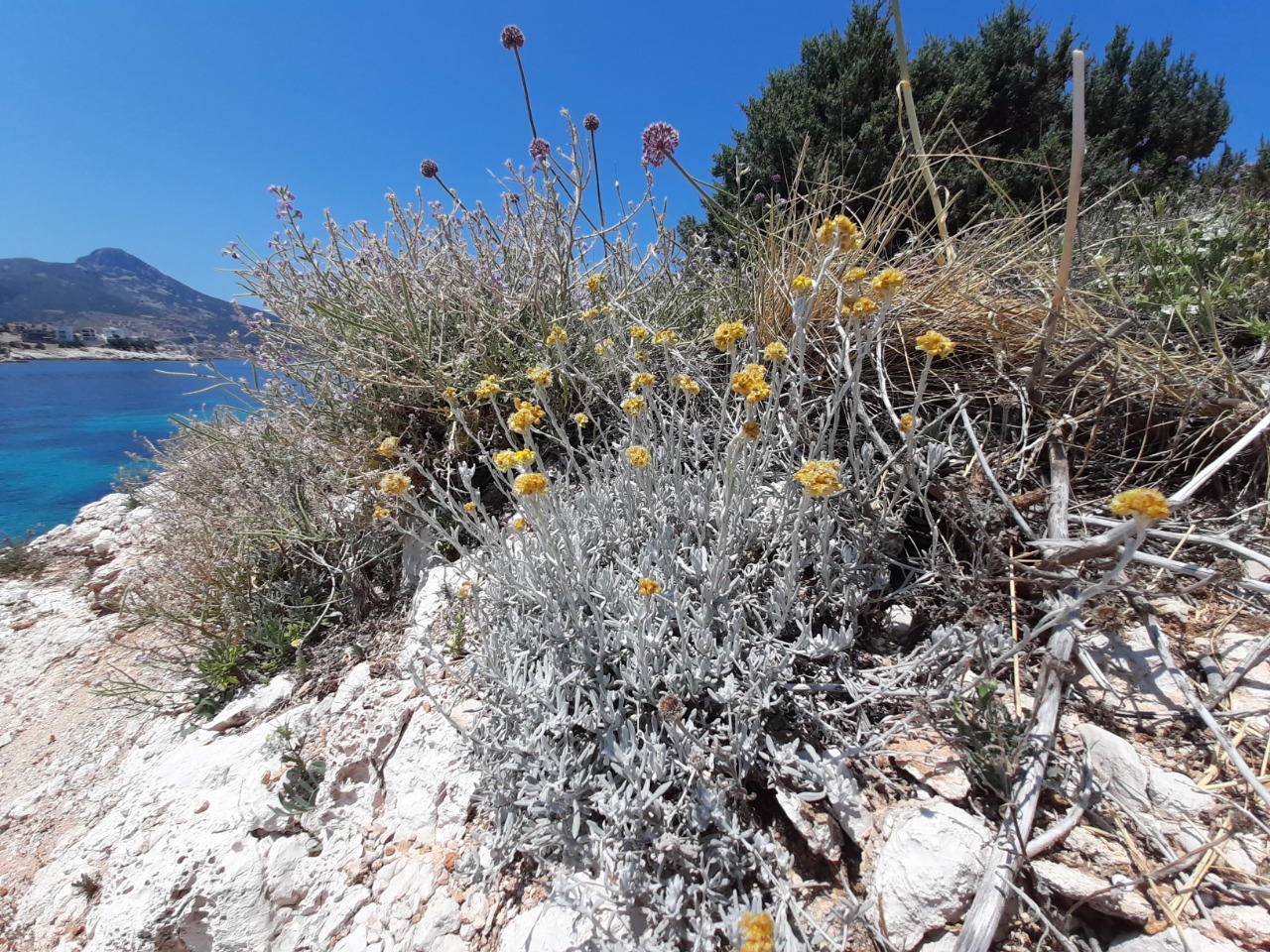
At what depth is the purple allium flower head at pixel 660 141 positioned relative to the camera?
2.28m

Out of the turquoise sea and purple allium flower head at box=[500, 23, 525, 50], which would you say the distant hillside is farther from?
purple allium flower head at box=[500, 23, 525, 50]

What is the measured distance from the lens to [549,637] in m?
1.52

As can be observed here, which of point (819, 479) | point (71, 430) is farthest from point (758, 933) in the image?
point (71, 430)

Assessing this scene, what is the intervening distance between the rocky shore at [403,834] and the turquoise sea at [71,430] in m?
1.87

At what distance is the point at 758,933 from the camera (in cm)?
82

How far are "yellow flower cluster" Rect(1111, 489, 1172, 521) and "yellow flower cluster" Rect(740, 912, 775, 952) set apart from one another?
84 centimetres

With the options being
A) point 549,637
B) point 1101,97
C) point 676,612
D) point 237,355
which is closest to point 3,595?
point 237,355

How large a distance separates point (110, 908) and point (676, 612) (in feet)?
6.13

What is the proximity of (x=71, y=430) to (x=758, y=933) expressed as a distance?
15.6 meters

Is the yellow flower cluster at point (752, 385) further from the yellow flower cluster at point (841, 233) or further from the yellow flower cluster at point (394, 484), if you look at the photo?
the yellow flower cluster at point (394, 484)

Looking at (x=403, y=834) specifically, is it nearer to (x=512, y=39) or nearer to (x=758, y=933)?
(x=758, y=933)

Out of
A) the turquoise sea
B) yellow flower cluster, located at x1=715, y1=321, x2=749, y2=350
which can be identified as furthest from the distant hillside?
A: yellow flower cluster, located at x1=715, y1=321, x2=749, y2=350

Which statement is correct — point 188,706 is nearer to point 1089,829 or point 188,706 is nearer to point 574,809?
point 574,809

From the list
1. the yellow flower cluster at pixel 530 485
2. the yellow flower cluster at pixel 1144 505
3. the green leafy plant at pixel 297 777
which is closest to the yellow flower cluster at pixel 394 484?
the yellow flower cluster at pixel 530 485
